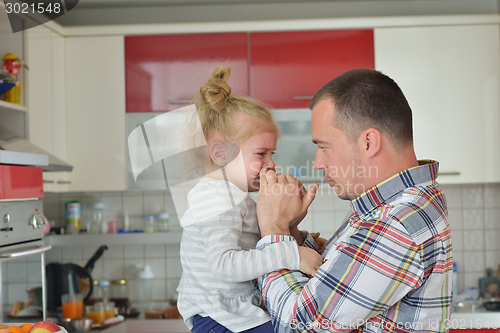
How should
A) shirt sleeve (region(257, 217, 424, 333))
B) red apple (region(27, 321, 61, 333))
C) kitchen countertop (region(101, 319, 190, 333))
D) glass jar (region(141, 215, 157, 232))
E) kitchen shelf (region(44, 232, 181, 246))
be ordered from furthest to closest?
1. glass jar (region(141, 215, 157, 232))
2. kitchen shelf (region(44, 232, 181, 246))
3. kitchen countertop (region(101, 319, 190, 333))
4. red apple (region(27, 321, 61, 333))
5. shirt sleeve (region(257, 217, 424, 333))

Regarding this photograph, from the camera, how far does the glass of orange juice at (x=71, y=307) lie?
7.45 ft

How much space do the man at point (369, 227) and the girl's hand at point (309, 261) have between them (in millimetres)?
19

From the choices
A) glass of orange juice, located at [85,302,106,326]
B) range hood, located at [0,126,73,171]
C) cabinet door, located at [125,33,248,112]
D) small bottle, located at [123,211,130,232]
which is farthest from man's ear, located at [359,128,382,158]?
small bottle, located at [123,211,130,232]

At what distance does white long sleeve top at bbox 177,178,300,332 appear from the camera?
2.89ft

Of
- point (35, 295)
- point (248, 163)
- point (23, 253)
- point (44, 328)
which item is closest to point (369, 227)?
point (248, 163)

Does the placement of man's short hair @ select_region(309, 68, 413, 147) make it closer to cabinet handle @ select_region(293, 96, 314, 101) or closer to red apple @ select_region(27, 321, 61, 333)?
red apple @ select_region(27, 321, 61, 333)

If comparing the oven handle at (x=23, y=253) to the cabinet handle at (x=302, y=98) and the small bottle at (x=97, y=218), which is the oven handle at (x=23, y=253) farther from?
the cabinet handle at (x=302, y=98)

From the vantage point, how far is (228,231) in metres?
0.94

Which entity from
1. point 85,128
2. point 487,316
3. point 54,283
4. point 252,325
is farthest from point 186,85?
point 487,316

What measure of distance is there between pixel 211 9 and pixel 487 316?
2.31 meters

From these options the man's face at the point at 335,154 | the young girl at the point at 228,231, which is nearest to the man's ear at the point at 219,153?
the young girl at the point at 228,231

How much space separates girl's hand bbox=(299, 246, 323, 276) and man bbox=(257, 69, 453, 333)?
0.02 meters

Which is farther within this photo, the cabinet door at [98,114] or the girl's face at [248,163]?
the cabinet door at [98,114]

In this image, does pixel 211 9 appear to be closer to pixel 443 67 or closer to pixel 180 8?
pixel 180 8
